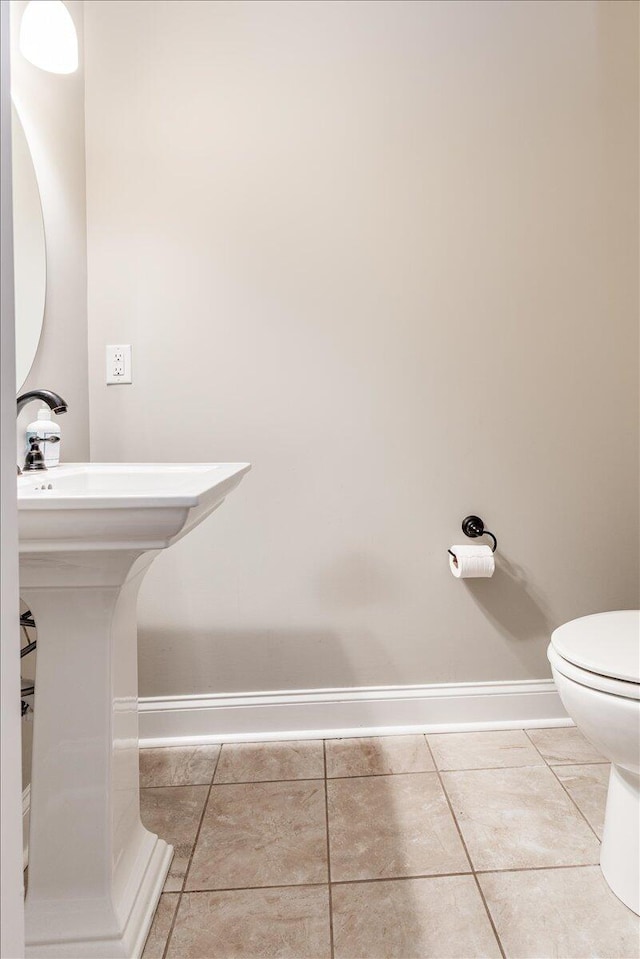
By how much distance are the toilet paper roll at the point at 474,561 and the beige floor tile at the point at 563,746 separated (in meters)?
0.49

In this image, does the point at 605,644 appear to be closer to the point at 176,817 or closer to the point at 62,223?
the point at 176,817

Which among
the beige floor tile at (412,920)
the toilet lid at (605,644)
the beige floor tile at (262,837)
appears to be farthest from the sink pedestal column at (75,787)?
the toilet lid at (605,644)

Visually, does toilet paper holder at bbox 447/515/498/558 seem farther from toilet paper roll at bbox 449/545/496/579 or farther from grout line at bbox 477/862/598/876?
grout line at bbox 477/862/598/876

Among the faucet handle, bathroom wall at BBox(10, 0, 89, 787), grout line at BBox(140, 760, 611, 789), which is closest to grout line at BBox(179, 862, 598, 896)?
grout line at BBox(140, 760, 611, 789)

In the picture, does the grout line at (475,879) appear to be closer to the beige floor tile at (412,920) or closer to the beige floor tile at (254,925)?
the beige floor tile at (412,920)

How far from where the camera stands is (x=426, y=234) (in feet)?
5.50

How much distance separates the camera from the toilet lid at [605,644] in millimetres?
1062

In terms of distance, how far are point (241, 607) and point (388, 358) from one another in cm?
85

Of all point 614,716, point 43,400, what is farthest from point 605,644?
point 43,400

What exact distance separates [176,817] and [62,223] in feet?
4.93

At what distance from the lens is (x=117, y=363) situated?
1643 millimetres

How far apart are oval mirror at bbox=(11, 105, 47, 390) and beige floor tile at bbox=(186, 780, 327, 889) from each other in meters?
1.10

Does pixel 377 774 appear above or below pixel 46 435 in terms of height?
below

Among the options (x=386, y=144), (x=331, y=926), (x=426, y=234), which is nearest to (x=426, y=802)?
(x=331, y=926)
